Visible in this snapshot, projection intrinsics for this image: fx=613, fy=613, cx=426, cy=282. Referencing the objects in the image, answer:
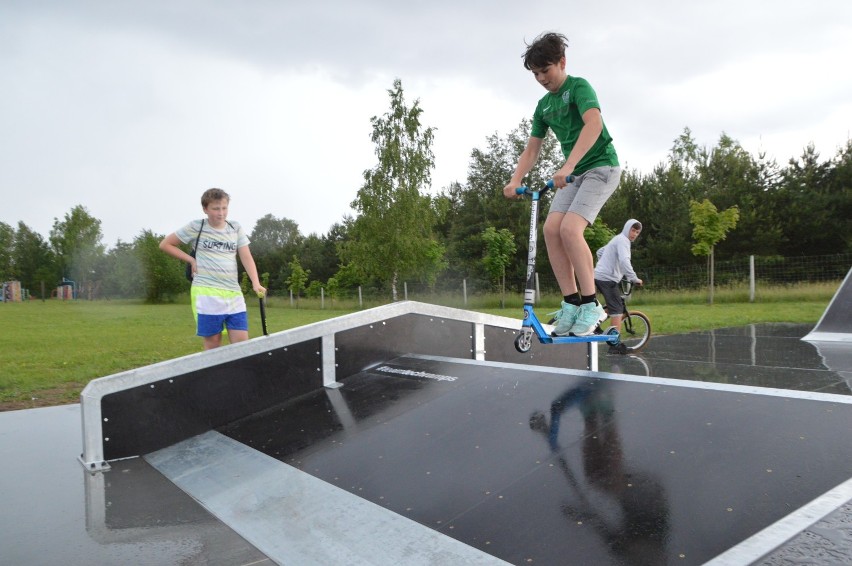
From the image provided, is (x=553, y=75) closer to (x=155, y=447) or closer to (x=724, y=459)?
(x=724, y=459)

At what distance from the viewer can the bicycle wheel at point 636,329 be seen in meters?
8.71

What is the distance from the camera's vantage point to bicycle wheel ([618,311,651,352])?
8711 mm

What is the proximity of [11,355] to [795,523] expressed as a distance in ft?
40.8

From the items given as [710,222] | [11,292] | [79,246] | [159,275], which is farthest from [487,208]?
[11,292]

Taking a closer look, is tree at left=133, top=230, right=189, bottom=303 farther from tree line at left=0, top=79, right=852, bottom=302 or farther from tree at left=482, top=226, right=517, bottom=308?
tree at left=482, top=226, right=517, bottom=308

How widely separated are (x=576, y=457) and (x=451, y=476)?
22.8 inches

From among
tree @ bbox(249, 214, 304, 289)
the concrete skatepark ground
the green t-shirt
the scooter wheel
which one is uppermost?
tree @ bbox(249, 214, 304, 289)

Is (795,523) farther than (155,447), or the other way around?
(155,447)

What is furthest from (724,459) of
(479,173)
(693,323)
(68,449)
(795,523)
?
(479,173)

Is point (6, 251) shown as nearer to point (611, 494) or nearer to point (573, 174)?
point (573, 174)

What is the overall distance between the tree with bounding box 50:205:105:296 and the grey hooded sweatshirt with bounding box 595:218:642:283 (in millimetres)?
63489

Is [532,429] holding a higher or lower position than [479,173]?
lower

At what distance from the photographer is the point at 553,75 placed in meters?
3.99

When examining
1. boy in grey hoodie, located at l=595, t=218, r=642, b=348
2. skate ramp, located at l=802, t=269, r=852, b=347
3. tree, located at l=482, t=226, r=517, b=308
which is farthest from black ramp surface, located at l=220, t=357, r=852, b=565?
tree, located at l=482, t=226, r=517, b=308
